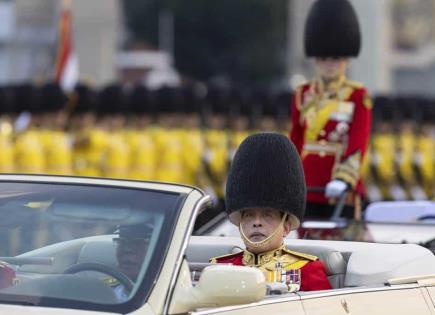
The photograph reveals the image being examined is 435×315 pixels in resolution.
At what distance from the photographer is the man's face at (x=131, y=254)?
18.0 ft

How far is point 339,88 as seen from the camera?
32.7 ft

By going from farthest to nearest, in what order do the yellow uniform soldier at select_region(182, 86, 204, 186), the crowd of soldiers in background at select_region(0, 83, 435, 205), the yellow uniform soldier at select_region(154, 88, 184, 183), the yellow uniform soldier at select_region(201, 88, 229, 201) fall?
the yellow uniform soldier at select_region(201, 88, 229, 201), the yellow uniform soldier at select_region(182, 86, 204, 186), the yellow uniform soldier at select_region(154, 88, 184, 183), the crowd of soldiers in background at select_region(0, 83, 435, 205)

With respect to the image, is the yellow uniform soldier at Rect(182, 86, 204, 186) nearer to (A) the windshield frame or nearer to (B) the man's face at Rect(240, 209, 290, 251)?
(B) the man's face at Rect(240, 209, 290, 251)

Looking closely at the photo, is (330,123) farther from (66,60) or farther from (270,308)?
(66,60)

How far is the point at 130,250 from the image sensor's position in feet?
18.3

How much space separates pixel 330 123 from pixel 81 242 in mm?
4415

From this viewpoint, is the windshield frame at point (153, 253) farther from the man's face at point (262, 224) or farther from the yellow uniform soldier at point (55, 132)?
the yellow uniform soldier at point (55, 132)

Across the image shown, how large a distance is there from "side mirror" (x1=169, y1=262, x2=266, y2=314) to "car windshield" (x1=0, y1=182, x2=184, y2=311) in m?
0.14

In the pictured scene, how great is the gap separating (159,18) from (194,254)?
6515cm

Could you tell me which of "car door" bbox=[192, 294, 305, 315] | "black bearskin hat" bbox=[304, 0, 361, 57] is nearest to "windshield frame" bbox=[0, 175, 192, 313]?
"car door" bbox=[192, 294, 305, 315]

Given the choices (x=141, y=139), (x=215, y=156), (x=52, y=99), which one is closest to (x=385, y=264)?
(x=141, y=139)

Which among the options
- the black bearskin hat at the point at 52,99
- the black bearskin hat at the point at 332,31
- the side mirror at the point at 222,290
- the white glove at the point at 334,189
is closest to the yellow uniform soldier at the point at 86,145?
the black bearskin hat at the point at 52,99

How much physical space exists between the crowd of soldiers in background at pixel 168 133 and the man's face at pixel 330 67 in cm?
499

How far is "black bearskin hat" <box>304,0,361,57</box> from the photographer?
399 inches
